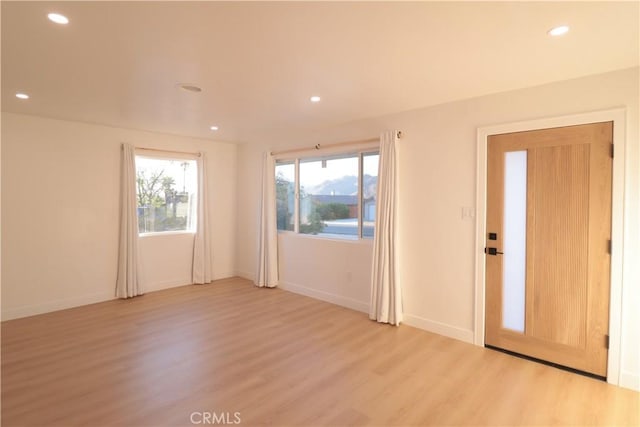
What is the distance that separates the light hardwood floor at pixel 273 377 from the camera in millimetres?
2289

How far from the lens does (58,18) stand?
1971mm

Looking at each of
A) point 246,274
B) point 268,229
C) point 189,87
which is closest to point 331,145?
point 268,229

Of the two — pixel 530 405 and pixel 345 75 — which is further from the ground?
pixel 345 75

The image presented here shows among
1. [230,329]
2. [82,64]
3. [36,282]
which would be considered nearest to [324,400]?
[230,329]

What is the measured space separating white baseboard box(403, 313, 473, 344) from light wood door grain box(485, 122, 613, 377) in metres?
0.28

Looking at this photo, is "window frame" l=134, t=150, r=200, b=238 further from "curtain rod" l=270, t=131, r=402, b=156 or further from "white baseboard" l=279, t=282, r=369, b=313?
"white baseboard" l=279, t=282, r=369, b=313

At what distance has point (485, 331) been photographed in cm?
339

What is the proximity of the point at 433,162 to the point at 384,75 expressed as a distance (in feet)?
4.29

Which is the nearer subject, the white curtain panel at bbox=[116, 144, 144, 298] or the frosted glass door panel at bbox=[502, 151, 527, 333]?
the frosted glass door panel at bbox=[502, 151, 527, 333]

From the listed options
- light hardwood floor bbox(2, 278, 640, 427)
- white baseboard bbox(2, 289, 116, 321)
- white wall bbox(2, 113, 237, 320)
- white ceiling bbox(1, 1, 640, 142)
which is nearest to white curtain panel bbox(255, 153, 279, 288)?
light hardwood floor bbox(2, 278, 640, 427)

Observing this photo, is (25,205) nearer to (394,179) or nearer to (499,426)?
(394,179)

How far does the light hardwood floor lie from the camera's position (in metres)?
2.29

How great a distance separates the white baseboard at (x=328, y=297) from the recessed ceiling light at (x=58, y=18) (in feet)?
13.0

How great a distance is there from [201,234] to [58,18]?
4.12 m
